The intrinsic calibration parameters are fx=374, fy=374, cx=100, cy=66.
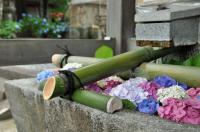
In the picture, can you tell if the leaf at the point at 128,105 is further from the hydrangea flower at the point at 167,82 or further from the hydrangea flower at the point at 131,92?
the hydrangea flower at the point at 167,82

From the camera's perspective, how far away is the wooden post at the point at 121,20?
17.0 ft

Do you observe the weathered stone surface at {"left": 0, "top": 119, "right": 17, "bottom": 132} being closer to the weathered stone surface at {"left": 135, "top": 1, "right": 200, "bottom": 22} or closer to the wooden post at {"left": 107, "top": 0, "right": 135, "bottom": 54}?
the wooden post at {"left": 107, "top": 0, "right": 135, "bottom": 54}

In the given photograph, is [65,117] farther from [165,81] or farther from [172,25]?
[172,25]

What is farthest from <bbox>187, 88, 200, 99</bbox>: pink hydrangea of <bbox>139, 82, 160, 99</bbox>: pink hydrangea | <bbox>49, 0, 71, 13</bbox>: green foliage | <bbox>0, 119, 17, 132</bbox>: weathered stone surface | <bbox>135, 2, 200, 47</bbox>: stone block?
<bbox>49, 0, 71, 13</bbox>: green foliage

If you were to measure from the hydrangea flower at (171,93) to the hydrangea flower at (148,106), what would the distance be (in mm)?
60

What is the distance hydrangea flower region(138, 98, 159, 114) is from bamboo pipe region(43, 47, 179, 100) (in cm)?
42

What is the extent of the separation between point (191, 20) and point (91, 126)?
1.33m

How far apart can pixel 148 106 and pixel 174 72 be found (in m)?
0.55

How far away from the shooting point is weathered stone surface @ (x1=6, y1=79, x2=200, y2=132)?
71.9 inches

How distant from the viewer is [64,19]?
1316cm

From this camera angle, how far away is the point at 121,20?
5.19 m

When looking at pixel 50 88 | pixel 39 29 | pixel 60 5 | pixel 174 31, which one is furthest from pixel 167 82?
pixel 60 5

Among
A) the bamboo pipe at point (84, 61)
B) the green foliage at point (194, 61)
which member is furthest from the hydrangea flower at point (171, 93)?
the bamboo pipe at point (84, 61)

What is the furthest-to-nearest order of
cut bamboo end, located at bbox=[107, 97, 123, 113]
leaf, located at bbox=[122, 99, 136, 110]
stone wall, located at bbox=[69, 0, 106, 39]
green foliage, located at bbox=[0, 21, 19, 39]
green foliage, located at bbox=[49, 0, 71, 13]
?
green foliage, located at bbox=[49, 0, 71, 13] < stone wall, located at bbox=[69, 0, 106, 39] < green foliage, located at bbox=[0, 21, 19, 39] < leaf, located at bbox=[122, 99, 136, 110] < cut bamboo end, located at bbox=[107, 97, 123, 113]
